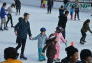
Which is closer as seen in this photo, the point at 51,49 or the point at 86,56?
the point at 86,56

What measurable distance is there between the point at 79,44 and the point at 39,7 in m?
16.6

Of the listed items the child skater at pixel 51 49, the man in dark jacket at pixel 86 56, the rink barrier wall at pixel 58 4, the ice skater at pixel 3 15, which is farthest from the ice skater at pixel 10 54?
the rink barrier wall at pixel 58 4

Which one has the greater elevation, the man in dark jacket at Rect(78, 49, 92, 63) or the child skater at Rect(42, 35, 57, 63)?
the man in dark jacket at Rect(78, 49, 92, 63)

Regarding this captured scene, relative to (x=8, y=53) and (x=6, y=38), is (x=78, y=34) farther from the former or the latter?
(x=8, y=53)

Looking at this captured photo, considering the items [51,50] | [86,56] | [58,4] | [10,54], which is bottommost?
[58,4]

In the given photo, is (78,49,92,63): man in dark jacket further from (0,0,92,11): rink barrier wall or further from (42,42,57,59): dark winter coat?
(0,0,92,11): rink barrier wall

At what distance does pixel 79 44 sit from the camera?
15664mm

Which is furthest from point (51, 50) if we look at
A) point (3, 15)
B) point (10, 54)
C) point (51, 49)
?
point (3, 15)

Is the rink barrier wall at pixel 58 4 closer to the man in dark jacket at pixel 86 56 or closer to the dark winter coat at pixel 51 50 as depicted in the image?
the dark winter coat at pixel 51 50

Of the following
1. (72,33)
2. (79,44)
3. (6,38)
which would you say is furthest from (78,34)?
(6,38)

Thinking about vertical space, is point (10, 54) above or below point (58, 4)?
above

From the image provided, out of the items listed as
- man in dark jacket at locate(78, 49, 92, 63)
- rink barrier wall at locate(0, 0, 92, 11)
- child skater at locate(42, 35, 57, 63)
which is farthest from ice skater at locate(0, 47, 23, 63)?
rink barrier wall at locate(0, 0, 92, 11)

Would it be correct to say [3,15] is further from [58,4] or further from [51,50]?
[58,4]

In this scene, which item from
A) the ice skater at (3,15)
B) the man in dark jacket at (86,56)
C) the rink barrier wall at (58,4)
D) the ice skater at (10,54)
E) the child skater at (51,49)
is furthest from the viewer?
the rink barrier wall at (58,4)
